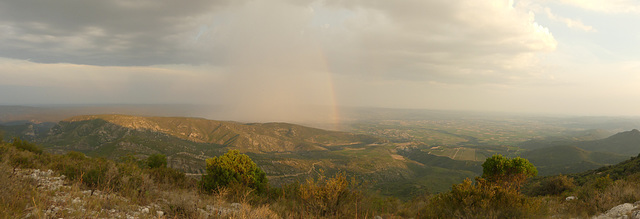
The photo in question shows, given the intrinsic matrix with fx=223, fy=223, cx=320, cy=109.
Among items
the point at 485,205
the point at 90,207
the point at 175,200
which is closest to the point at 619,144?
the point at 485,205

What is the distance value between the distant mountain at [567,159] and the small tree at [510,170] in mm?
81347

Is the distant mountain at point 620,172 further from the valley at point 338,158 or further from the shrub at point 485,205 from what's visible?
the valley at point 338,158

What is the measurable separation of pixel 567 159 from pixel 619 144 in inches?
2759

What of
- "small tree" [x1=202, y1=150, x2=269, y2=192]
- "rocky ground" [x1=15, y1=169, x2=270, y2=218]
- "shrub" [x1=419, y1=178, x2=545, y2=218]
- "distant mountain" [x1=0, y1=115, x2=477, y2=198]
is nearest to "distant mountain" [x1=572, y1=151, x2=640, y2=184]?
"shrub" [x1=419, y1=178, x2=545, y2=218]

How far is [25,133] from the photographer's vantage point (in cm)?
16575

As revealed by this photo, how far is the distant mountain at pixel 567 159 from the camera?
78819 millimetres

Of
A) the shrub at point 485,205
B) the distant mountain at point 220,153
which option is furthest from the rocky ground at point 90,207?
the distant mountain at point 220,153

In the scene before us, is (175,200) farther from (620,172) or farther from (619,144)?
(619,144)

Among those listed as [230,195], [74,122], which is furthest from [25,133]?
[230,195]

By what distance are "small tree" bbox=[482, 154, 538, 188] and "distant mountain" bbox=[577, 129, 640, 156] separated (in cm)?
17051

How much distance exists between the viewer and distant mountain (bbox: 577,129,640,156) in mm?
122688

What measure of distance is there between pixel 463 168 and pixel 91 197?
13873 centimetres

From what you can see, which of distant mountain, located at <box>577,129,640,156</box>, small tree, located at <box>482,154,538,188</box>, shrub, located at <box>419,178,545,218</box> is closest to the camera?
shrub, located at <box>419,178,545,218</box>

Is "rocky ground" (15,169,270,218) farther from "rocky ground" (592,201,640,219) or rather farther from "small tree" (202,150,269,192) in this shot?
"small tree" (202,150,269,192)
